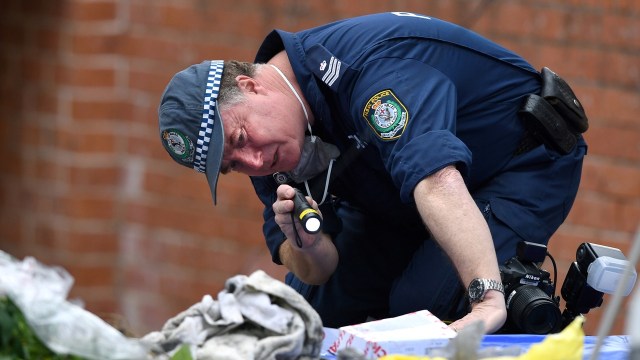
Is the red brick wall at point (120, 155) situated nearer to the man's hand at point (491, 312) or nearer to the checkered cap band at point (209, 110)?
the checkered cap band at point (209, 110)

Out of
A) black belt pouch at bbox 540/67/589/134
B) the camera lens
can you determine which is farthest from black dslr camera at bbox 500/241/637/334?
black belt pouch at bbox 540/67/589/134

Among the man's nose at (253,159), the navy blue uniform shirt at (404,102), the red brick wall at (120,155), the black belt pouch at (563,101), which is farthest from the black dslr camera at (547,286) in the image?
the red brick wall at (120,155)

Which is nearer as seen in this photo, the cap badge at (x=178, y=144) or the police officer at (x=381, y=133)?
the police officer at (x=381, y=133)

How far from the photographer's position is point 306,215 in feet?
8.38

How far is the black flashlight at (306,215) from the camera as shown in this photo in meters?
2.55

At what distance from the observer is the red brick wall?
4.52m

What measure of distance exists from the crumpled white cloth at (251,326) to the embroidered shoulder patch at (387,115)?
1.95 ft

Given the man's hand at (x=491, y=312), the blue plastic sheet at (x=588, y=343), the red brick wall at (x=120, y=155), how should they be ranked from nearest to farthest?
the blue plastic sheet at (x=588, y=343)
the man's hand at (x=491, y=312)
the red brick wall at (x=120, y=155)

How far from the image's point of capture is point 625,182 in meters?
3.88

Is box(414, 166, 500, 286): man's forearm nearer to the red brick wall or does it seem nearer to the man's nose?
the man's nose

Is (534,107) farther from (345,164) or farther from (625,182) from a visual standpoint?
(625,182)

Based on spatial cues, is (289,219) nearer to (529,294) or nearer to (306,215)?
(306,215)

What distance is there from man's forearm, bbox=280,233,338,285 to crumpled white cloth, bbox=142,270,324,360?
87 centimetres

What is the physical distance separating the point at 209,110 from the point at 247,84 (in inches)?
4.6
